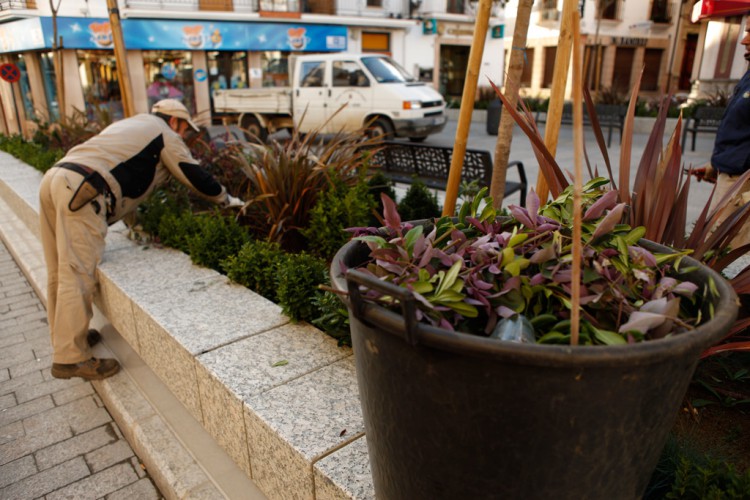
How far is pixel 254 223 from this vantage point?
4.35 meters

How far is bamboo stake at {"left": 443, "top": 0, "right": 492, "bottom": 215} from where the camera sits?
240 centimetres

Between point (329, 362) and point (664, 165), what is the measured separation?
1.60m

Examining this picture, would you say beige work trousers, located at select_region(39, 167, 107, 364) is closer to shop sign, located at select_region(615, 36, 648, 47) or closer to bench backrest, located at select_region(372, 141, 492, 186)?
bench backrest, located at select_region(372, 141, 492, 186)

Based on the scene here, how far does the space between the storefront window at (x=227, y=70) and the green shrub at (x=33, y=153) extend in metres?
11.2

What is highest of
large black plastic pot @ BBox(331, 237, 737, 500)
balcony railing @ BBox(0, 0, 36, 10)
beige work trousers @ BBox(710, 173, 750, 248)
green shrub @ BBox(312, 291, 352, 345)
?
balcony railing @ BBox(0, 0, 36, 10)

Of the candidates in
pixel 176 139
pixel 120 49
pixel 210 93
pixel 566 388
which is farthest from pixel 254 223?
pixel 210 93

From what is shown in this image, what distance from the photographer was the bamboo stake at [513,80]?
2703mm

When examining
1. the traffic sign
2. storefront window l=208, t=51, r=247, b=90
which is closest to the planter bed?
the traffic sign

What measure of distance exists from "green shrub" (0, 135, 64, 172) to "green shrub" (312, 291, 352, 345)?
5944mm

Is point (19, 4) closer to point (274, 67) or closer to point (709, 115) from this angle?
point (274, 67)

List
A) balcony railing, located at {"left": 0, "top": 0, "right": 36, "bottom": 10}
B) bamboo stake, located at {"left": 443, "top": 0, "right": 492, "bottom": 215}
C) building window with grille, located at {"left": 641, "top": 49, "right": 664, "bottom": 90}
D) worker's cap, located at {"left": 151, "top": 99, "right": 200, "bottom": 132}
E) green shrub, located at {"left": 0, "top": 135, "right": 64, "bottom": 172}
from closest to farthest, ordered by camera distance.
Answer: bamboo stake, located at {"left": 443, "top": 0, "right": 492, "bottom": 215}
worker's cap, located at {"left": 151, "top": 99, "right": 200, "bottom": 132}
green shrub, located at {"left": 0, "top": 135, "right": 64, "bottom": 172}
balcony railing, located at {"left": 0, "top": 0, "right": 36, "bottom": 10}
building window with grille, located at {"left": 641, "top": 49, "right": 664, "bottom": 90}

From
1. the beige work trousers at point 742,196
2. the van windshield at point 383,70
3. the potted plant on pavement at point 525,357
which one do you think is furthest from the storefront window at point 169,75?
the potted plant on pavement at point 525,357

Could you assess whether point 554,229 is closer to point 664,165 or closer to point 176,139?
point 664,165

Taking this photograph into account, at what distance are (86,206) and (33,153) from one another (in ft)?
23.4
